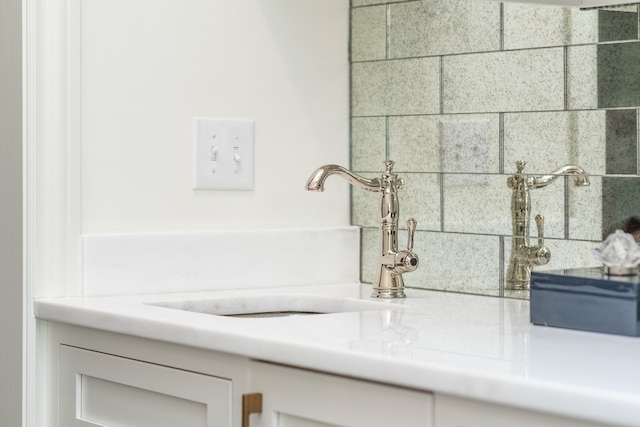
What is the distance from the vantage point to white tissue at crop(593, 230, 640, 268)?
136cm

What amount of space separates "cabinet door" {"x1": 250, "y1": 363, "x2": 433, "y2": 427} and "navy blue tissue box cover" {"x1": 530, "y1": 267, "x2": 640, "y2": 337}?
31cm

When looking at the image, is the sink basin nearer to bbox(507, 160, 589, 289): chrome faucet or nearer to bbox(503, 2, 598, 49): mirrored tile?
bbox(507, 160, 589, 289): chrome faucet

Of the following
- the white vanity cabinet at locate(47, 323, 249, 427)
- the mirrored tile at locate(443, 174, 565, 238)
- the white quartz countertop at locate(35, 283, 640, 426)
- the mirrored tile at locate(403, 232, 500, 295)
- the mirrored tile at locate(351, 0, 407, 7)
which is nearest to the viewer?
the white quartz countertop at locate(35, 283, 640, 426)

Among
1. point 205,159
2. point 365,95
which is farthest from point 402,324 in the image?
point 365,95

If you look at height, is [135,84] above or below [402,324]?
above

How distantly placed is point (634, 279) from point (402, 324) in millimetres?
325

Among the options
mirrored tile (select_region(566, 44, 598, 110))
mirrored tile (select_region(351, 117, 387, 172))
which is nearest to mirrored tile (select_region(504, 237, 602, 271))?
mirrored tile (select_region(566, 44, 598, 110))

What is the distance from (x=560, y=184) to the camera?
170 centimetres

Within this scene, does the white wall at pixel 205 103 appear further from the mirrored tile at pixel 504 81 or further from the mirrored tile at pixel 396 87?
the mirrored tile at pixel 504 81

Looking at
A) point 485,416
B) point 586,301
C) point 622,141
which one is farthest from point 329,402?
point 622,141

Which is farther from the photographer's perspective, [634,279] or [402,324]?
[402,324]

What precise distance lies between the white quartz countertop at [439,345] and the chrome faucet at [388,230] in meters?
0.05

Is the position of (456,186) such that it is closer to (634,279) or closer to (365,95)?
(365,95)

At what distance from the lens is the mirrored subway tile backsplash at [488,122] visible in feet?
5.32
